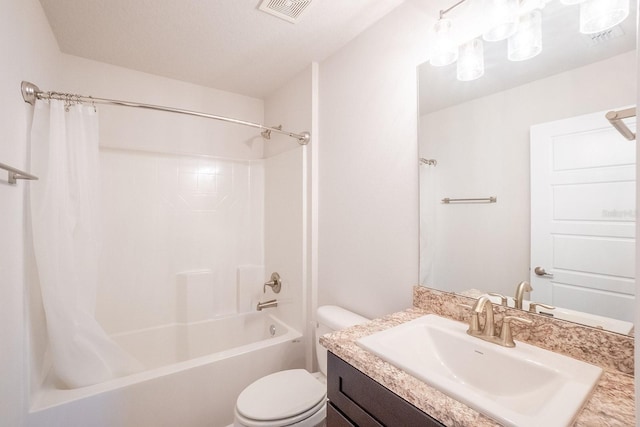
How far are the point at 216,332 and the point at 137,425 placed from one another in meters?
0.92

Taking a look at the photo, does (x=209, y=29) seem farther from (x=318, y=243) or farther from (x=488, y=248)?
(x=488, y=248)

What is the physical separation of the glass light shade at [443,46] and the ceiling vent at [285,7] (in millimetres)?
650

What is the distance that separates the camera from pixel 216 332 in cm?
227

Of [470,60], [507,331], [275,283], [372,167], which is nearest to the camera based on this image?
[507,331]

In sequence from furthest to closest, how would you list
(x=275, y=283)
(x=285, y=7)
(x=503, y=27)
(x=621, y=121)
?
(x=275, y=283) → (x=285, y=7) → (x=503, y=27) → (x=621, y=121)

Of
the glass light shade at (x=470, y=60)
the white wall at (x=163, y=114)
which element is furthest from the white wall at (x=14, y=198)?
the glass light shade at (x=470, y=60)

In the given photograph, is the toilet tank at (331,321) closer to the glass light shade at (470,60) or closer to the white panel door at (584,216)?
the white panel door at (584,216)

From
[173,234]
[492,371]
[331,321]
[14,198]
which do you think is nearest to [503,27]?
[492,371]

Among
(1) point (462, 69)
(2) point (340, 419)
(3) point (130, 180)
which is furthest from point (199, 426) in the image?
(1) point (462, 69)

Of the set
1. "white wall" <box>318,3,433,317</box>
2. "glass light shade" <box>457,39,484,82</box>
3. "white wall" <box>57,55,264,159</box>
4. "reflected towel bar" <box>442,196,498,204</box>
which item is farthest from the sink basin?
"white wall" <box>57,55,264,159</box>

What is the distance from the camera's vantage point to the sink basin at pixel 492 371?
0.58m

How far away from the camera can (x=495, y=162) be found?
1.05 metres

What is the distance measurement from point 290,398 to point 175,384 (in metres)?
0.65

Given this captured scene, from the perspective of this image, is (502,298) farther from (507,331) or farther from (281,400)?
(281,400)
